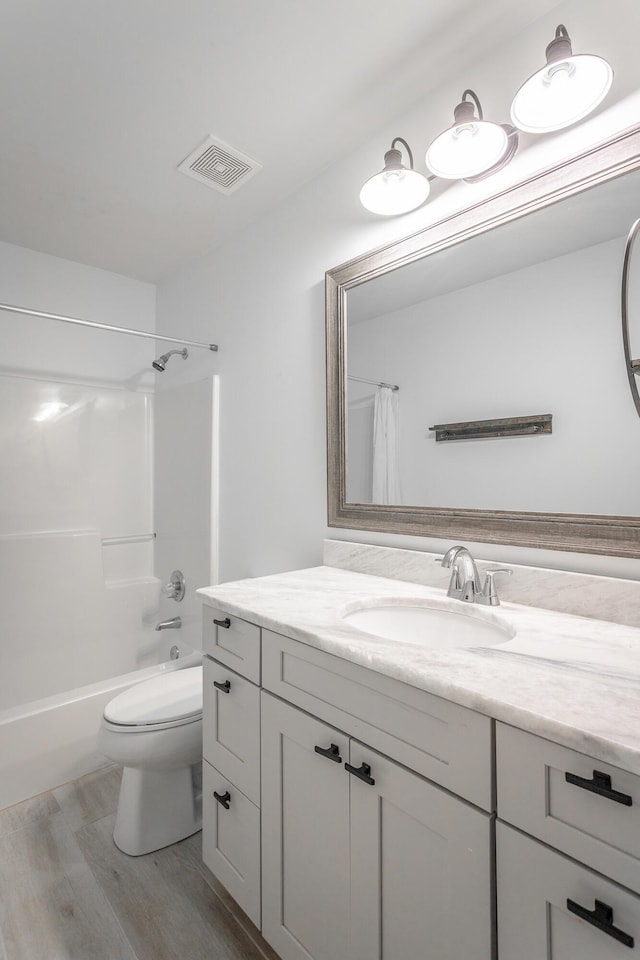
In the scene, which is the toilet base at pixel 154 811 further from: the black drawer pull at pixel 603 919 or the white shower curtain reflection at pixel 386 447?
the black drawer pull at pixel 603 919

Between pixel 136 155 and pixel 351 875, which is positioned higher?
pixel 136 155

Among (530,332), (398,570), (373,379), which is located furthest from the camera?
(373,379)

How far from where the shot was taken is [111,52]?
50.2 inches

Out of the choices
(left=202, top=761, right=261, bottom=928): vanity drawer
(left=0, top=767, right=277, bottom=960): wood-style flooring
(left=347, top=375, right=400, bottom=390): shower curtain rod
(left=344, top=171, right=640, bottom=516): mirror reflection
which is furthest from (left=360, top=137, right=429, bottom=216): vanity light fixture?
(left=0, top=767, right=277, bottom=960): wood-style flooring

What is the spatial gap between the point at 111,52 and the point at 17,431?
1.60 m

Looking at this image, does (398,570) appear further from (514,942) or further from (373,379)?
(514,942)

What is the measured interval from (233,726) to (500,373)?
118 cm

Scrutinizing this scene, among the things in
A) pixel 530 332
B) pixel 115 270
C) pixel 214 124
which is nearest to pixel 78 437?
pixel 115 270

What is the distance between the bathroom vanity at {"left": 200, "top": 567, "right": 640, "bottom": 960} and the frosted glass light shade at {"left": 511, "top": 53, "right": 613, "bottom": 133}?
3.77ft

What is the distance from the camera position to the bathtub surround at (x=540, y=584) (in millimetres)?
1041

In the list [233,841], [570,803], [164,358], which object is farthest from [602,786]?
[164,358]

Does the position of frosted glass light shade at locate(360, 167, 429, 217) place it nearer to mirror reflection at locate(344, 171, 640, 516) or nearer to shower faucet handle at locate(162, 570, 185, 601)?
mirror reflection at locate(344, 171, 640, 516)

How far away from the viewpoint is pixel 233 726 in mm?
1271

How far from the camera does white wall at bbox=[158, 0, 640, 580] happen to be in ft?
3.69
